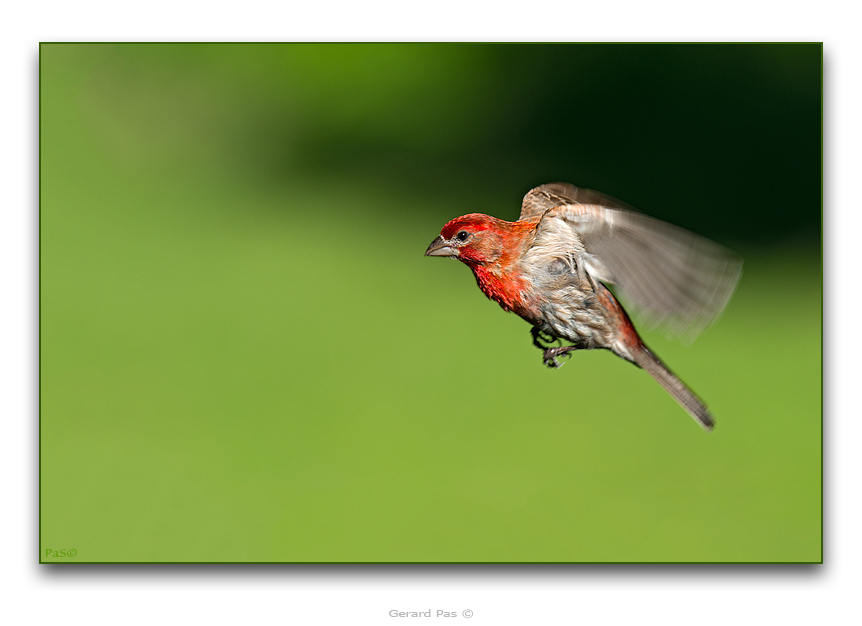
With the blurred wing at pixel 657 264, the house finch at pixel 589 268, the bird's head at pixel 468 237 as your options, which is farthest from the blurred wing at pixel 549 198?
the bird's head at pixel 468 237

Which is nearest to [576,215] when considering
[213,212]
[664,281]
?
[664,281]

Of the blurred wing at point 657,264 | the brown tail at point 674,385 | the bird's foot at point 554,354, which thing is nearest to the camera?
the blurred wing at point 657,264

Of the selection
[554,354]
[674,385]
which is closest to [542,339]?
[554,354]

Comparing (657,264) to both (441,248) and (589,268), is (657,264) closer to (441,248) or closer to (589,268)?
(589,268)

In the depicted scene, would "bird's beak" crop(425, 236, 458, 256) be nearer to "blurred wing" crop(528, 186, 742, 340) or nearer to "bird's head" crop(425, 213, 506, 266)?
"bird's head" crop(425, 213, 506, 266)

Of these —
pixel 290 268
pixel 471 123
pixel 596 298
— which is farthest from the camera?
pixel 290 268

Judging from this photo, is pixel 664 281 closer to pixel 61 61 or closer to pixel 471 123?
pixel 61 61

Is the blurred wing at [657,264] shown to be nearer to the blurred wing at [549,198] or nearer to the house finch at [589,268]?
the house finch at [589,268]
